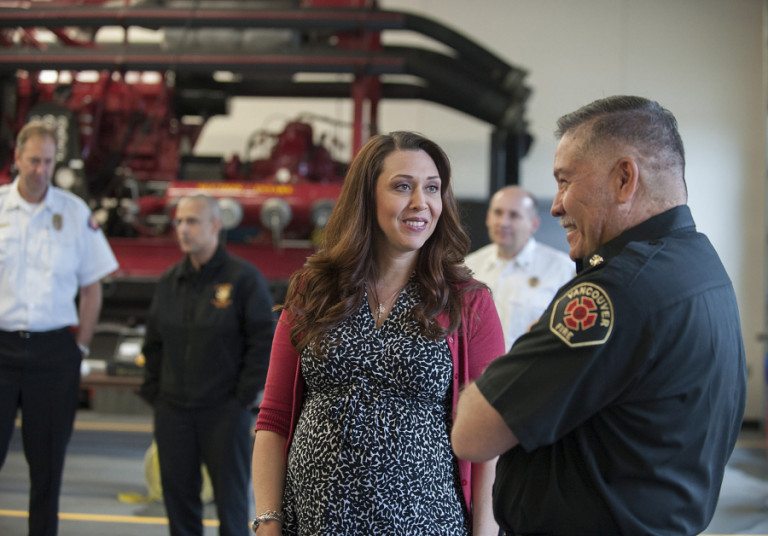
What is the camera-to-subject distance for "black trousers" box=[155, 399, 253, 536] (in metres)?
3.79

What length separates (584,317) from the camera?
4.41 feet

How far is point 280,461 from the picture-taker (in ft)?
6.85

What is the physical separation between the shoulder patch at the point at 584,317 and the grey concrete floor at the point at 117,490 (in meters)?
3.69

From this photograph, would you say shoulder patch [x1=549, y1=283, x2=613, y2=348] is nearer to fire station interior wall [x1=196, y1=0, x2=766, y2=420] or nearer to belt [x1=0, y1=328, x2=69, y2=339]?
belt [x1=0, y1=328, x2=69, y2=339]

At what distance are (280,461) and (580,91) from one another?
307 inches

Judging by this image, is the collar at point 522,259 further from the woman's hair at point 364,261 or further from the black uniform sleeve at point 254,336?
the woman's hair at point 364,261

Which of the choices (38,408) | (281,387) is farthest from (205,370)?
(281,387)

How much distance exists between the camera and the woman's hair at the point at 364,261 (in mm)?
2043

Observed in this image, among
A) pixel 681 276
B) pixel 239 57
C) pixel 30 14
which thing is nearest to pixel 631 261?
pixel 681 276

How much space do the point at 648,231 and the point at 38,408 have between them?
316 cm

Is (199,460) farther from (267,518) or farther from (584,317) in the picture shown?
(584,317)

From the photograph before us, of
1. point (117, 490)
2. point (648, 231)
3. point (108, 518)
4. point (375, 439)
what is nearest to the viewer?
point (648, 231)

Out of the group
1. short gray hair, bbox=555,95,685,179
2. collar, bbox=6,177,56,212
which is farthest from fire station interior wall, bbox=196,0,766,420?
short gray hair, bbox=555,95,685,179

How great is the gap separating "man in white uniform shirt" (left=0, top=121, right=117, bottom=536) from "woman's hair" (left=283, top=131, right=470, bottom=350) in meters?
2.16
